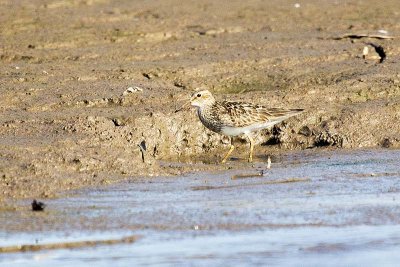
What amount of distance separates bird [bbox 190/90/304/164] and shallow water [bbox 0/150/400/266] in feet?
4.81

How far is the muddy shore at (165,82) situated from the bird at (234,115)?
269mm

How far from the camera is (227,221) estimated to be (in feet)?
26.2

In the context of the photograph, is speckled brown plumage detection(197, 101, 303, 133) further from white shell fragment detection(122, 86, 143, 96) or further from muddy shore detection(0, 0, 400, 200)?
white shell fragment detection(122, 86, 143, 96)

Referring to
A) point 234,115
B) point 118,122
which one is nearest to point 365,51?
point 234,115

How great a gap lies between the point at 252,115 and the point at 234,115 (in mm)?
173

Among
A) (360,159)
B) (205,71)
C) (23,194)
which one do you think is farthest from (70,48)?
(23,194)

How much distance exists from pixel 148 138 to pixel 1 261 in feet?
13.7

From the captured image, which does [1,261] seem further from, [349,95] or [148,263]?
[349,95]

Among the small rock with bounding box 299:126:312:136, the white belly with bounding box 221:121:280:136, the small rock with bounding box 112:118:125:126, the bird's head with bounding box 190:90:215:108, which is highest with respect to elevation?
the bird's head with bounding box 190:90:215:108

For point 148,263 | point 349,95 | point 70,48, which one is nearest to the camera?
point 148,263

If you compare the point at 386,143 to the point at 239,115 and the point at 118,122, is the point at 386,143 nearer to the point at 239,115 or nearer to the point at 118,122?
the point at 239,115

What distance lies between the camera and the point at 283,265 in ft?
22.9

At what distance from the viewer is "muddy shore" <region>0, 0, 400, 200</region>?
9844 millimetres

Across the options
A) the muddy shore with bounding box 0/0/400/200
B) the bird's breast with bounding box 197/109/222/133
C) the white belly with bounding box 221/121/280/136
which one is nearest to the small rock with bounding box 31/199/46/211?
the muddy shore with bounding box 0/0/400/200
